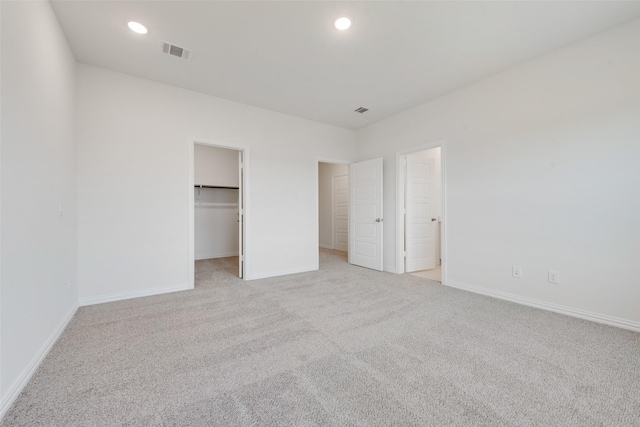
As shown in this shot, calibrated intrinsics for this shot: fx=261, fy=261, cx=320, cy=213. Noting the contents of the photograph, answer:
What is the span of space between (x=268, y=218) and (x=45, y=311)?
8.84 feet

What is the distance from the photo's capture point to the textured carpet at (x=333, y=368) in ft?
4.46

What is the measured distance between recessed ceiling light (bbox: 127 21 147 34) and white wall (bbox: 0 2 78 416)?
1.78ft

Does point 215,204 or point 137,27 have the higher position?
point 137,27

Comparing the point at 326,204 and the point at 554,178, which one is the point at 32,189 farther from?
the point at 326,204

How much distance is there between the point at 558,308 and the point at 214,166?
6.04 meters

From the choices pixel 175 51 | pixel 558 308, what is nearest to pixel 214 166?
pixel 175 51

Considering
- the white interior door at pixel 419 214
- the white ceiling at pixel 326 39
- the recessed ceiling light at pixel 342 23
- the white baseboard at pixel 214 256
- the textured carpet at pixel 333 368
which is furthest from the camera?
the white baseboard at pixel 214 256

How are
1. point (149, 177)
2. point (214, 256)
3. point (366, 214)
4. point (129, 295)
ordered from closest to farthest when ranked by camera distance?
1. point (129, 295)
2. point (149, 177)
3. point (366, 214)
4. point (214, 256)

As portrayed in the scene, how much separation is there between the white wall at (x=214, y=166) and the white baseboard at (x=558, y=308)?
493cm

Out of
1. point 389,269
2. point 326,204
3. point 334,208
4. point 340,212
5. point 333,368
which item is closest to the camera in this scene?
point 333,368

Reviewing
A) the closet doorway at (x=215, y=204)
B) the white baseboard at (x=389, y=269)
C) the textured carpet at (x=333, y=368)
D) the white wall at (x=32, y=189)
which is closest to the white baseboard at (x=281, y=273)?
the textured carpet at (x=333, y=368)

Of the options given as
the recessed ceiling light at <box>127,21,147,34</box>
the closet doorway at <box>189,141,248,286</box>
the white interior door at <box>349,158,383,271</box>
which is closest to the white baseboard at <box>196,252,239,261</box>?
the closet doorway at <box>189,141,248,286</box>

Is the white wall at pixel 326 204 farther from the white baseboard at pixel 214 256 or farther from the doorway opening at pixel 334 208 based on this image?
the white baseboard at pixel 214 256

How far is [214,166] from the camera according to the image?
5.76m
